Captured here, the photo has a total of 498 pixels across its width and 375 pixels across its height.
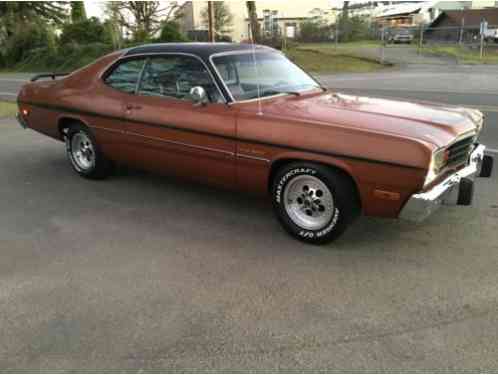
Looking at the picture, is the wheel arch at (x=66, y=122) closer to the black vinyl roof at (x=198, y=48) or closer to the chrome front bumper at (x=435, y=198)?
the black vinyl roof at (x=198, y=48)

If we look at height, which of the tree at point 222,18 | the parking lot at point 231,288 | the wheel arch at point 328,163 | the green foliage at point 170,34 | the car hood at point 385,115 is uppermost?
the tree at point 222,18

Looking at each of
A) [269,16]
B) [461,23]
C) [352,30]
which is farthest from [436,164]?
[461,23]

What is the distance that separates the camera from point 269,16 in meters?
32.9

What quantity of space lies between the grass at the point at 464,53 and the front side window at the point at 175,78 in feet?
76.6

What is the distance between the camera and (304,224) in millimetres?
4297

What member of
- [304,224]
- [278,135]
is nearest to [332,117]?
[278,135]

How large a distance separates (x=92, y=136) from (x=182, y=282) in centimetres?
282

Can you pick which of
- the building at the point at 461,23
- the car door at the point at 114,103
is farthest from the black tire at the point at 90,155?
the building at the point at 461,23

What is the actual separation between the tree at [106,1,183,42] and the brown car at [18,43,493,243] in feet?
87.7

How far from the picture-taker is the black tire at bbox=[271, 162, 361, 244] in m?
3.99

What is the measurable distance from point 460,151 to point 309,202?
1.29 meters

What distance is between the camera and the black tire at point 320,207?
157 inches

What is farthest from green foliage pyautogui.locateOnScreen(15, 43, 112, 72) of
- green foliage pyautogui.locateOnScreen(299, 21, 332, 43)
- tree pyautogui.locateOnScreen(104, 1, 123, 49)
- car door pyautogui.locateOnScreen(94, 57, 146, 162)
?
car door pyautogui.locateOnScreen(94, 57, 146, 162)

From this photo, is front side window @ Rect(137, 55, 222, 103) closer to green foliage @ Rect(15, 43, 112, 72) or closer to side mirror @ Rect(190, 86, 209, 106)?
side mirror @ Rect(190, 86, 209, 106)
